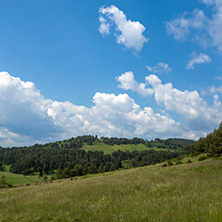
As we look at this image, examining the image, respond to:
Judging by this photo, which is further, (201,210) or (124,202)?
(124,202)

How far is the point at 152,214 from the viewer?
7285 millimetres

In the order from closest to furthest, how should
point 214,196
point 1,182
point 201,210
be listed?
point 201,210, point 214,196, point 1,182

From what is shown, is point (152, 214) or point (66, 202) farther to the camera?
point (66, 202)

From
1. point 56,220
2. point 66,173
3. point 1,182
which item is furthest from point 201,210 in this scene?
point 66,173

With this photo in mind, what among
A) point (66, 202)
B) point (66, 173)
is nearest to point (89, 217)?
point (66, 202)

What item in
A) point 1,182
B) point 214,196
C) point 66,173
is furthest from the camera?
point 66,173

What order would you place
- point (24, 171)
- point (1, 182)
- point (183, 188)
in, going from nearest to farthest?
point (183, 188), point (1, 182), point (24, 171)

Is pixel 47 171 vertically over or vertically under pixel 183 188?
under

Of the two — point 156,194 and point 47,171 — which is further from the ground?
point 156,194

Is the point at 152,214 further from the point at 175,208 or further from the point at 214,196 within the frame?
the point at 214,196

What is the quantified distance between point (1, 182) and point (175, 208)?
88.1 metres

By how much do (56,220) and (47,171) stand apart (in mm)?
201560

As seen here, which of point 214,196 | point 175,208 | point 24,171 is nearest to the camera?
point 175,208

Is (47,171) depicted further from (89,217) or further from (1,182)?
(89,217)
